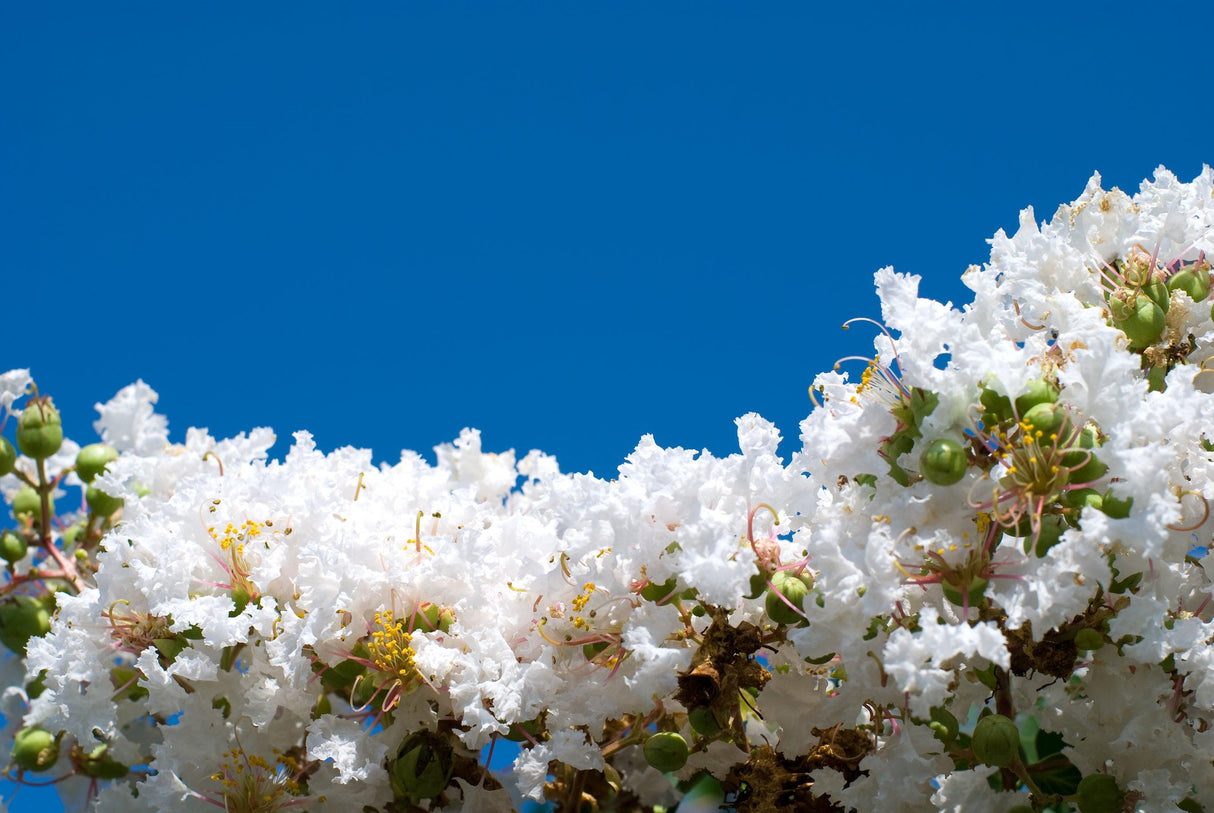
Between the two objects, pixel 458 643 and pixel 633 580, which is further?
pixel 458 643

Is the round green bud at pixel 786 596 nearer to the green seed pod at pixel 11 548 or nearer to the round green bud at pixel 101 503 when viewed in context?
the round green bud at pixel 101 503

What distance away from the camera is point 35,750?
2756 mm

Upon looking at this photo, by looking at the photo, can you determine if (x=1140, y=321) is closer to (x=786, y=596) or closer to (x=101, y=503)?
(x=786, y=596)

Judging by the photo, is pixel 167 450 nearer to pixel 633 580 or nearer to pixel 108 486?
pixel 108 486

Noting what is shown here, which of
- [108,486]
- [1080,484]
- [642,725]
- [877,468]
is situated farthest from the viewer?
[108,486]

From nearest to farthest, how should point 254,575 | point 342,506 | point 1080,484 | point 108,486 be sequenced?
1. point 1080,484
2. point 254,575
3. point 342,506
4. point 108,486

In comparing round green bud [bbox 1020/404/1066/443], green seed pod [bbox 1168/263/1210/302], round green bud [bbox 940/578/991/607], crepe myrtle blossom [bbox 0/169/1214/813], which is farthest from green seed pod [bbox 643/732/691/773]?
green seed pod [bbox 1168/263/1210/302]

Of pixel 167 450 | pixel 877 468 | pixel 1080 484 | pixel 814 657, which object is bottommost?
pixel 814 657

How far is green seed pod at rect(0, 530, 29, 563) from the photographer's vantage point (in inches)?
111

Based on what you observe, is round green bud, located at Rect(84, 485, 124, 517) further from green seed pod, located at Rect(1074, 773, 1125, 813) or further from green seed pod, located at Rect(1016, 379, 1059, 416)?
green seed pod, located at Rect(1074, 773, 1125, 813)

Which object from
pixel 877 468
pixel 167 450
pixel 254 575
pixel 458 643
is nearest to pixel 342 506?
pixel 254 575

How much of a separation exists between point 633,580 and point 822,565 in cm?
34

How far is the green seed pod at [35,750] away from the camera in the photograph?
2758 mm

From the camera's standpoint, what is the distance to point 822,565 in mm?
1739
